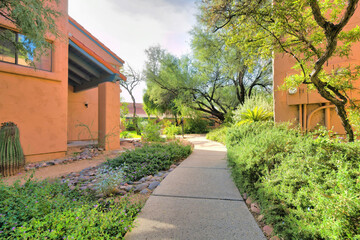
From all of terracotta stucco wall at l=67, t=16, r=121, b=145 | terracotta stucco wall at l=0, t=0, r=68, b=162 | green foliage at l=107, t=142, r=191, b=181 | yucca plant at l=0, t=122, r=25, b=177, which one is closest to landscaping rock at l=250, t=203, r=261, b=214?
green foliage at l=107, t=142, r=191, b=181

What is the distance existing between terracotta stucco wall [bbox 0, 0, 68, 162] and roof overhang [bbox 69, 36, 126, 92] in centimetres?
51

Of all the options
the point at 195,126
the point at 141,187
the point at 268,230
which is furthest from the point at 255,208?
the point at 195,126

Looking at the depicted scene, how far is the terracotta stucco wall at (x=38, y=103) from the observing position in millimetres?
4973

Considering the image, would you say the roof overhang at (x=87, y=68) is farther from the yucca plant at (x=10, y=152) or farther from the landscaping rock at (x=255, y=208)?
the landscaping rock at (x=255, y=208)

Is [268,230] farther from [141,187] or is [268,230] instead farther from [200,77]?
[200,77]

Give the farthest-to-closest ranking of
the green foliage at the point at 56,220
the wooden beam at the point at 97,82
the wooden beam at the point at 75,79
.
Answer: the wooden beam at the point at 75,79 → the wooden beam at the point at 97,82 → the green foliage at the point at 56,220

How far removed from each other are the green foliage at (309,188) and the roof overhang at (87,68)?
650cm

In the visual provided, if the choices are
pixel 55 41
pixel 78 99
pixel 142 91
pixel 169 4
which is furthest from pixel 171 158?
pixel 142 91

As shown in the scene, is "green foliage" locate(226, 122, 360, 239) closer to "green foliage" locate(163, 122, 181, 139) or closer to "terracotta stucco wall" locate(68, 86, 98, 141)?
"green foliage" locate(163, 122, 181, 139)

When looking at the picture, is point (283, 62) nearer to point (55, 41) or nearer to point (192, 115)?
point (55, 41)

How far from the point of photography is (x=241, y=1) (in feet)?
10.3

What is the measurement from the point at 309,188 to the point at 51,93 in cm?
706

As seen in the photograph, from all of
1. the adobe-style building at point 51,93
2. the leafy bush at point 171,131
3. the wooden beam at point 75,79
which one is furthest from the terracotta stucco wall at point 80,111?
the leafy bush at point 171,131

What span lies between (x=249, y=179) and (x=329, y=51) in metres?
2.34
